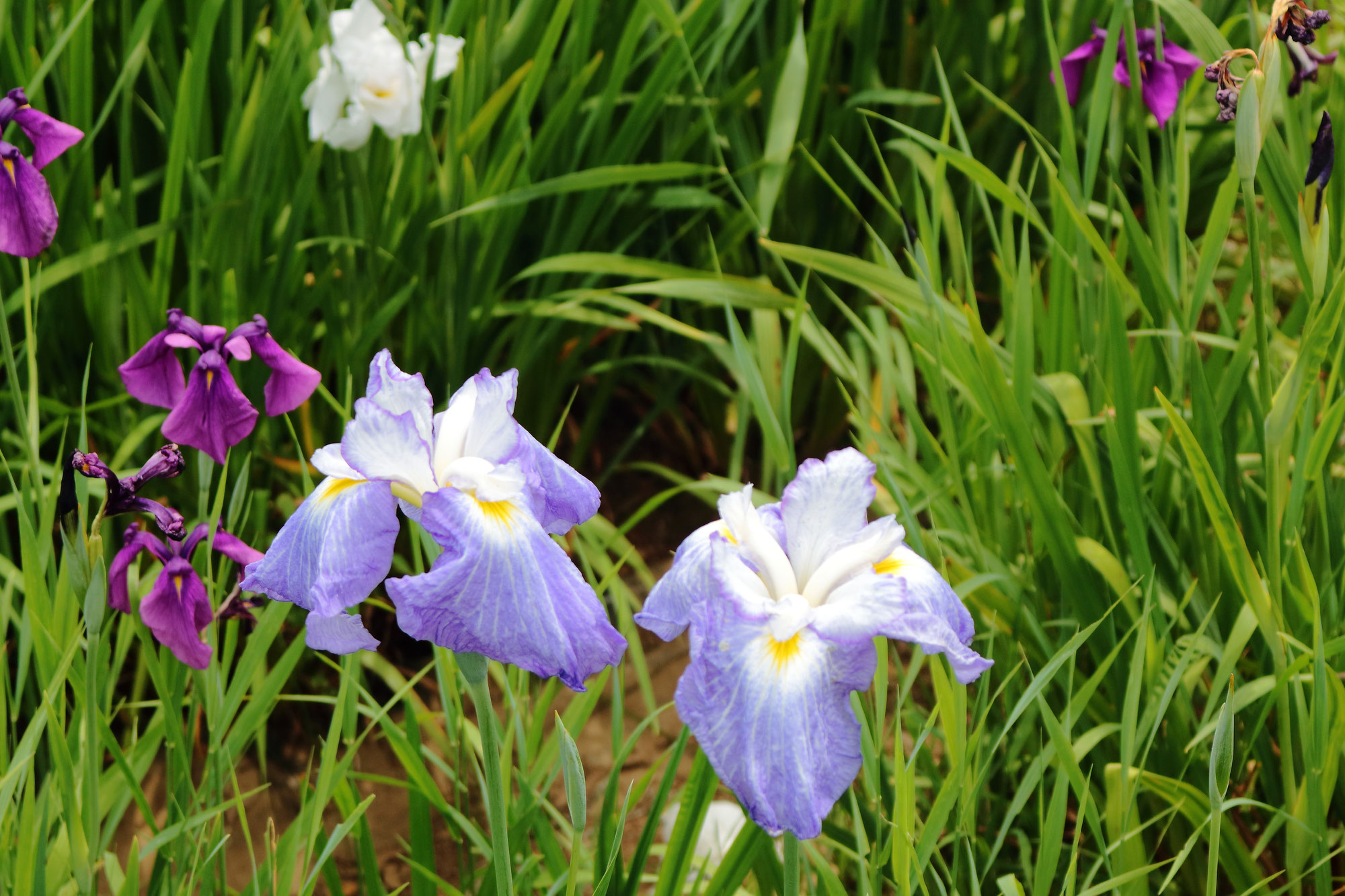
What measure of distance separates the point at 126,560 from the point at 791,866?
0.76 m

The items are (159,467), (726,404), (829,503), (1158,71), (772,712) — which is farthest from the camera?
(726,404)

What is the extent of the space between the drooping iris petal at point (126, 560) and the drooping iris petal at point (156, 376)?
148 mm

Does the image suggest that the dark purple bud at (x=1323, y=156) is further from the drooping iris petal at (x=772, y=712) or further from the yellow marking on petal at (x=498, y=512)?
the yellow marking on petal at (x=498, y=512)

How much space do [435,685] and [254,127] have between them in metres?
1.03

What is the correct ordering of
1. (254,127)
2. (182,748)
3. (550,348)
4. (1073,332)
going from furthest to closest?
(550,348) → (254,127) → (1073,332) → (182,748)

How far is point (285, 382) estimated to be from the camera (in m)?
1.25

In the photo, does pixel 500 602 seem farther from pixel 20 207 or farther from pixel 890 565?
pixel 20 207

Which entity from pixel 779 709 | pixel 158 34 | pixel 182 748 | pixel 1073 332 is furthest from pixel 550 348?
pixel 779 709

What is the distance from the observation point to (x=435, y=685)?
2.15m

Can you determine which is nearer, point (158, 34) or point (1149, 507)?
point (1149, 507)

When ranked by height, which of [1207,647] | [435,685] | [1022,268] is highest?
[1022,268]

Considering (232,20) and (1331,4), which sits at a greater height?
(1331,4)

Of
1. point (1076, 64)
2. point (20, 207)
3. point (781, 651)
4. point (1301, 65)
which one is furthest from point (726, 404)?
point (781, 651)

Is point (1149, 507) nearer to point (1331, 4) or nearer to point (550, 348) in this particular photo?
point (1331, 4)
